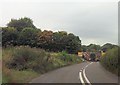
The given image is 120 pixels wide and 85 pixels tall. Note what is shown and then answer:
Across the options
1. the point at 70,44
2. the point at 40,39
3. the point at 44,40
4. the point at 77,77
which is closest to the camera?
the point at 77,77

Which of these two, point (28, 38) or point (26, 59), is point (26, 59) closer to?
point (26, 59)

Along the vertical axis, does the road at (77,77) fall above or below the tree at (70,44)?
below

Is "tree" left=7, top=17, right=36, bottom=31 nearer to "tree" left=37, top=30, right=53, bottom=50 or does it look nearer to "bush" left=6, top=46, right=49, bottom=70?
"tree" left=37, top=30, right=53, bottom=50

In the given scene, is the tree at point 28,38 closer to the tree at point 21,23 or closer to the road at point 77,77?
the tree at point 21,23

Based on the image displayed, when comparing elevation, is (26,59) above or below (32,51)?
below

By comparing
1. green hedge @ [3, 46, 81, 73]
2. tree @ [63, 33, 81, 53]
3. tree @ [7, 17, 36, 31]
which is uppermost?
tree @ [7, 17, 36, 31]

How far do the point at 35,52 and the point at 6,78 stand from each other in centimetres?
1463

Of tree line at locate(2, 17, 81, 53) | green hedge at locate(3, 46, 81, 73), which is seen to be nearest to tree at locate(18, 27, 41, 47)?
tree line at locate(2, 17, 81, 53)

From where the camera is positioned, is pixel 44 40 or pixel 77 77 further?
pixel 44 40

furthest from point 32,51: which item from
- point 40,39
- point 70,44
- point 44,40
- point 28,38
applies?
point 70,44

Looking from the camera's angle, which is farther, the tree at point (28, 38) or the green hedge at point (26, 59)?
the tree at point (28, 38)

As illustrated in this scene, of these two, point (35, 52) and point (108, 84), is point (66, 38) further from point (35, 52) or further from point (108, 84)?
point (108, 84)

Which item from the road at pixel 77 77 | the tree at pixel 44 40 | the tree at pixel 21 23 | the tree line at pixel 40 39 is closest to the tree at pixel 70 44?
the tree line at pixel 40 39

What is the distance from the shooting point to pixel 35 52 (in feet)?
106
